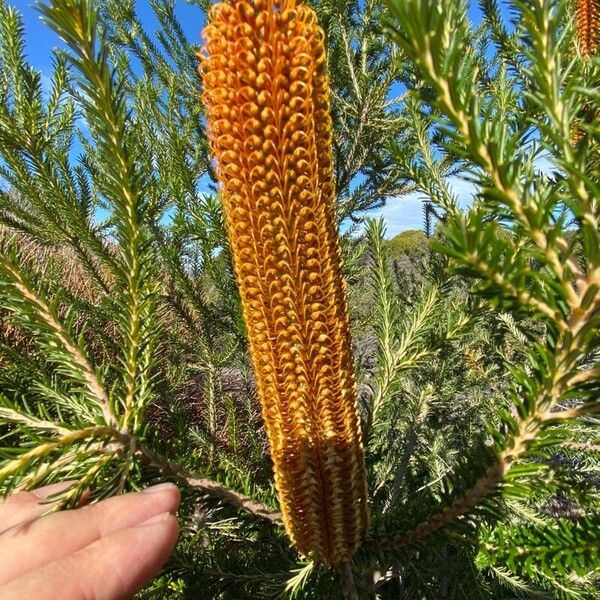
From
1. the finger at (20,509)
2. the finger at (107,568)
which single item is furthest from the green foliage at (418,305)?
the finger at (107,568)

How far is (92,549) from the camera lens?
0.72m

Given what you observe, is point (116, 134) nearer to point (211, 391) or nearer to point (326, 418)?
point (326, 418)

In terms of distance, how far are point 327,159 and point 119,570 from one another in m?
0.76

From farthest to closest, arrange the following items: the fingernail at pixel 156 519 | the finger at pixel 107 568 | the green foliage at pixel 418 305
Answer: the fingernail at pixel 156 519 → the finger at pixel 107 568 → the green foliage at pixel 418 305

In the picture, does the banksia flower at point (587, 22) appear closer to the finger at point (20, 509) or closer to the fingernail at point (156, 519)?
the fingernail at point (156, 519)

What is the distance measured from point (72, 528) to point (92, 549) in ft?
0.22

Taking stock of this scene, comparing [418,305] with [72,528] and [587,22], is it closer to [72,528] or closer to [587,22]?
[72,528]

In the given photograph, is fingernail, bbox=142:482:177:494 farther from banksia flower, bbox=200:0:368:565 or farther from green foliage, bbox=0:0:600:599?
banksia flower, bbox=200:0:368:565

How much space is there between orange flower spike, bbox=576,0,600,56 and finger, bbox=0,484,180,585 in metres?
2.26

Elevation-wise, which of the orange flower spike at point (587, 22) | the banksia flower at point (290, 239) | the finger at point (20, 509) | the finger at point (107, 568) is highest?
the orange flower spike at point (587, 22)

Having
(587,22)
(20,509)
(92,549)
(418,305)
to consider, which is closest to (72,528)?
(92,549)

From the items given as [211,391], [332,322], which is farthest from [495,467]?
[211,391]

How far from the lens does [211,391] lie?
9.60ft

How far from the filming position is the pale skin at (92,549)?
664 millimetres
